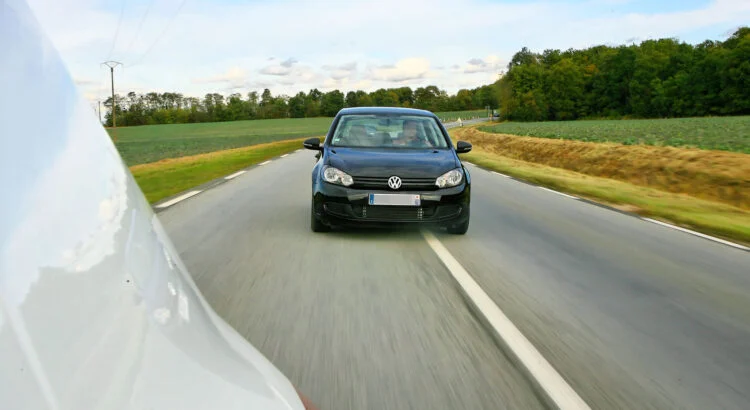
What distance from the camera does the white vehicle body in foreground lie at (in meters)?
1.01

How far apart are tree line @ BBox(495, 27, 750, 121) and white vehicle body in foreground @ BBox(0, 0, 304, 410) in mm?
104989

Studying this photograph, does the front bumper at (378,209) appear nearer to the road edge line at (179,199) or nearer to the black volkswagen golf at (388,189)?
the black volkswagen golf at (388,189)

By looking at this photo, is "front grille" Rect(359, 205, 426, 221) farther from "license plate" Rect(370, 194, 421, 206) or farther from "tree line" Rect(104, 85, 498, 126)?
"tree line" Rect(104, 85, 498, 126)

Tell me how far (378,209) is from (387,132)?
1.73 m

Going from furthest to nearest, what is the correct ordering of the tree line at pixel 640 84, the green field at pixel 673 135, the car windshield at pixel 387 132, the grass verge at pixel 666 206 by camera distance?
the tree line at pixel 640 84
the green field at pixel 673 135
the grass verge at pixel 666 206
the car windshield at pixel 387 132

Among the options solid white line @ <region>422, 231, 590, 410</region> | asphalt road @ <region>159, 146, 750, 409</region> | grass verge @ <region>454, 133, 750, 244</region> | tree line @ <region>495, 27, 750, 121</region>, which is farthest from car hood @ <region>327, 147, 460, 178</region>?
tree line @ <region>495, 27, 750, 121</region>

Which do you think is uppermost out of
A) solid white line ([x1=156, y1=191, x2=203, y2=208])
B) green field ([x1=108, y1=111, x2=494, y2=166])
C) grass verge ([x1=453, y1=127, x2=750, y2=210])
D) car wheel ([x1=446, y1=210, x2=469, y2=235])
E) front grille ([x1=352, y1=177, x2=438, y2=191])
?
front grille ([x1=352, y1=177, x2=438, y2=191])

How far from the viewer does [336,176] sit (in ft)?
26.2

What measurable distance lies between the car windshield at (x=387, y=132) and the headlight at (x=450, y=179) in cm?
104

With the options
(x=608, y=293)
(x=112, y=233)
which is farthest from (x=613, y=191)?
(x=112, y=233)

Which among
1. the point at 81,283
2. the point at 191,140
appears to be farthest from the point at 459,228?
the point at 191,140

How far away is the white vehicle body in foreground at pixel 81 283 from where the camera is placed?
3.31 ft

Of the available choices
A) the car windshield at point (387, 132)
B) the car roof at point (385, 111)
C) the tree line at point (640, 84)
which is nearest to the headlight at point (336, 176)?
the car windshield at point (387, 132)

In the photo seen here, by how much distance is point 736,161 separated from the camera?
15.8 meters
